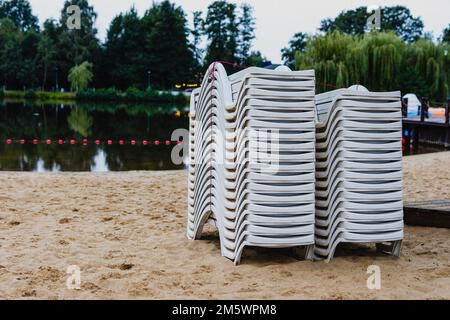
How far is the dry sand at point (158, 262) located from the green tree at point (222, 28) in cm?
6827

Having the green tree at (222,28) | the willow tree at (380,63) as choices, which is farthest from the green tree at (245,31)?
the willow tree at (380,63)

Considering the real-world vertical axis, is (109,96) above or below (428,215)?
above

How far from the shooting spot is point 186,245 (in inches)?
202

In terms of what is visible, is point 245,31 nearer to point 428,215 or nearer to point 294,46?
point 294,46

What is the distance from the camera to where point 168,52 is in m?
67.7

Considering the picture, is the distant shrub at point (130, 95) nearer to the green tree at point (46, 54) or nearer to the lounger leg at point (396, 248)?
the green tree at point (46, 54)

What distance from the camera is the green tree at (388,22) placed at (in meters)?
74.5

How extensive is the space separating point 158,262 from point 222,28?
72544mm

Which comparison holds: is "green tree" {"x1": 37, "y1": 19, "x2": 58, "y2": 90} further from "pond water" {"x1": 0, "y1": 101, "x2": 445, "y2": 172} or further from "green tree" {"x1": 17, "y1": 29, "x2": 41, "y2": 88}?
"pond water" {"x1": 0, "y1": 101, "x2": 445, "y2": 172}

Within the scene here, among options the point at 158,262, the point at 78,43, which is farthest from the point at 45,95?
the point at 158,262

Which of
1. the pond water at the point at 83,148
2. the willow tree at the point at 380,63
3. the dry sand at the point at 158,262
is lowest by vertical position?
the dry sand at the point at 158,262

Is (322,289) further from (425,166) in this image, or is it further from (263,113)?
(425,166)

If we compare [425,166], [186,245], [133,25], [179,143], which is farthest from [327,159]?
[133,25]

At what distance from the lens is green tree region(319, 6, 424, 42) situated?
74.5 metres
